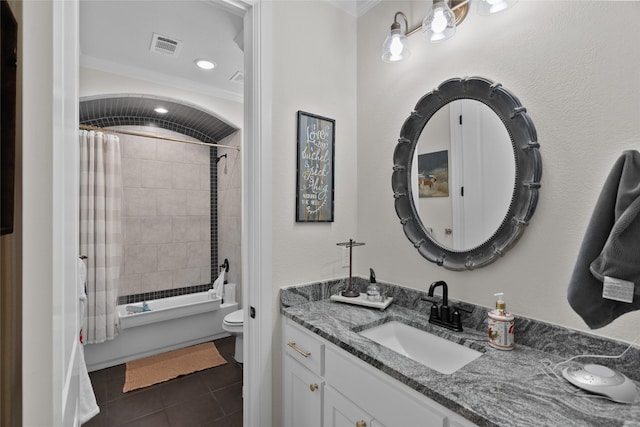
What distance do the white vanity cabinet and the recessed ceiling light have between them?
2262 mm

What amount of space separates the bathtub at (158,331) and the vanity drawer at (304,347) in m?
1.89

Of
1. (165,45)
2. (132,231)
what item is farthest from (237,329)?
(165,45)

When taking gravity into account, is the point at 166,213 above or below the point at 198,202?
below

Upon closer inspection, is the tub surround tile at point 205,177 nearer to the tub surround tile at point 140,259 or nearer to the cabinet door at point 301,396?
the tub surround tile at point 140,259

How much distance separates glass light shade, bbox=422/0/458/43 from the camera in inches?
49.6

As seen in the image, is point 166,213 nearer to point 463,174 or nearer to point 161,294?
point 161,294

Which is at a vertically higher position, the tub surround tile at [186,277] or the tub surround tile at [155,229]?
the tub surround tile at [155,229]

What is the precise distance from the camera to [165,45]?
2297mm

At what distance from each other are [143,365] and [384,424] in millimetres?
2509

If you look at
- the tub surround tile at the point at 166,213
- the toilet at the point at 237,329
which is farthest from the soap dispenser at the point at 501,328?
the tub surround tile at the point at 166,213

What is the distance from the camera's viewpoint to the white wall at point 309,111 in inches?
61.0

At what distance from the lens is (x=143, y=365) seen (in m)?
2.65

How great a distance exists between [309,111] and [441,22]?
73 cm

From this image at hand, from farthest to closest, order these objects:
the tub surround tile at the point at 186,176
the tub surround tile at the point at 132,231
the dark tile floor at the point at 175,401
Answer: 1. the tub surround tile at the point at 186,176
2. the tub surround tile at the point at 132,231
3. the dark tile floor at the point at 175,401
